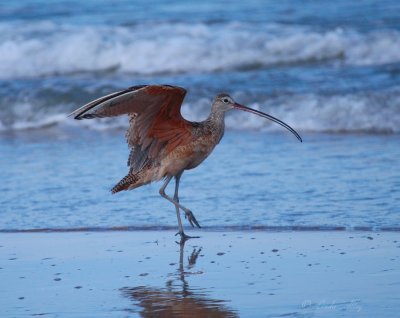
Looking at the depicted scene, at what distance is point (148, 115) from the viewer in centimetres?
834

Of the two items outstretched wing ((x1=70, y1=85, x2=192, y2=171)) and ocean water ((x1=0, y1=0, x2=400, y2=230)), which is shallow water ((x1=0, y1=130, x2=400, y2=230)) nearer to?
ocean water ((x1=0, y1=0, x2=400, y2=230))

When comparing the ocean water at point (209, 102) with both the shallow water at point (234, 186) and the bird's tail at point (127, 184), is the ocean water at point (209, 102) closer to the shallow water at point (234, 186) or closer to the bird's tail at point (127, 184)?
the shallow water at point (234, 186)

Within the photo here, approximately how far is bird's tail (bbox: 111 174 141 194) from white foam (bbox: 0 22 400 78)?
7646mm

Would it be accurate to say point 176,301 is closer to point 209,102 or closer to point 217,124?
point 217,124

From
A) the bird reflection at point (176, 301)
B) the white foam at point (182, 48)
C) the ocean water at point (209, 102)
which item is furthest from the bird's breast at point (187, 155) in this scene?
the white foam at point (182, 48)

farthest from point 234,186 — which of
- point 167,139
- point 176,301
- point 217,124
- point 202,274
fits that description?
point 176,301

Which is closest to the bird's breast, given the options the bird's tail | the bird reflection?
the bird's tail

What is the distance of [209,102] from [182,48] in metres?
3.64

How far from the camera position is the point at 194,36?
18.0 m

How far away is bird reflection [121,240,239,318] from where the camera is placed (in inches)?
233

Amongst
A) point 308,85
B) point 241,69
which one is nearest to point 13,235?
point 308,85

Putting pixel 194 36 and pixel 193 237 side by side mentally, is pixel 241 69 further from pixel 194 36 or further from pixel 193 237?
pixel 193 237

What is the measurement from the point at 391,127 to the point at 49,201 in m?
4.37

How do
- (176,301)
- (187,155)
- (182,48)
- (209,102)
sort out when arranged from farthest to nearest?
1. (182,48)
2. (209,102)
3. (187,155)
4. (176,301)
